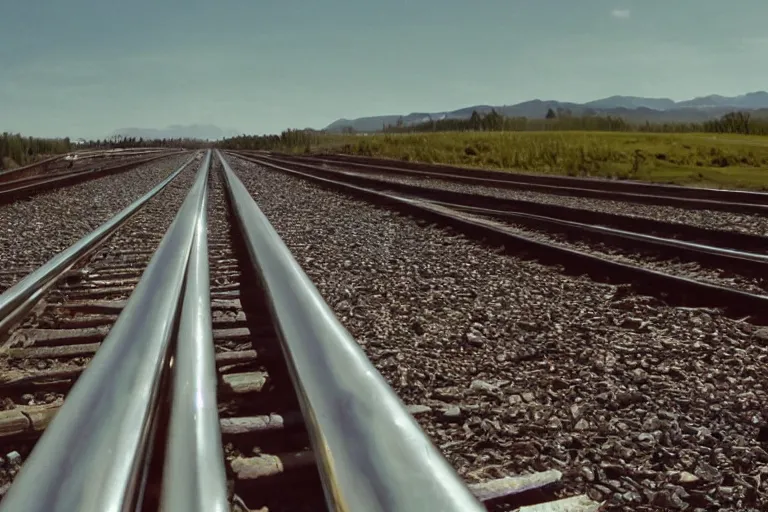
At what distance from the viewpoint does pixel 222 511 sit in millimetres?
1406

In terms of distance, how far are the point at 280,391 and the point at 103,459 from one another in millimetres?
1032

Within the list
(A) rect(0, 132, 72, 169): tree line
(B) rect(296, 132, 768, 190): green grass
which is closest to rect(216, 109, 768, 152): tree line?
(B) rect(296, 132, 768, 190): green grass

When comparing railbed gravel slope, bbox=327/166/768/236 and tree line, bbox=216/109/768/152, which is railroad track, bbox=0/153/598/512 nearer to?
railbed gravel slope, bbox=327/166/768/236

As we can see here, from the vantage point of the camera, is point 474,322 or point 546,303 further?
point 546,303

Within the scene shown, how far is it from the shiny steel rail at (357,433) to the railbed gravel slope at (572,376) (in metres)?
0.36

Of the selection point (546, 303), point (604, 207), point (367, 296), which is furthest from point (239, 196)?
point (546, 303)

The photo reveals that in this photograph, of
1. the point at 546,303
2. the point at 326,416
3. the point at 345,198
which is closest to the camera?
the point at 326,416

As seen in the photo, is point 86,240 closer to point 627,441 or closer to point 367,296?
point 367,296

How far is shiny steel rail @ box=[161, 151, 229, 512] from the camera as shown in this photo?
1457 mm

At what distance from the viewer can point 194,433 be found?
5.89ft

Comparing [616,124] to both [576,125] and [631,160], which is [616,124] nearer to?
[576,125]

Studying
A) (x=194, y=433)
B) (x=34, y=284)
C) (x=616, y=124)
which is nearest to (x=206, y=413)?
(x=194, y=433)

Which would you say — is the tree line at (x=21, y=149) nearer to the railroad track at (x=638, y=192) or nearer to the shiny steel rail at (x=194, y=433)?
the railroad track at (x=638, y=192)

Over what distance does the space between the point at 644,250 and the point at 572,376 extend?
3.32 metres
